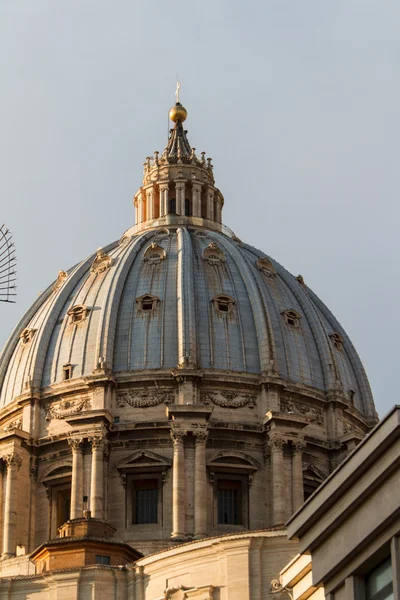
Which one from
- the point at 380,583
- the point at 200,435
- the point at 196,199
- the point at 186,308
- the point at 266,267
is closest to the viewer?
the point at 380,583

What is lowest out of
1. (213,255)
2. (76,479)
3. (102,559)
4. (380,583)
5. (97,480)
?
(380,583)

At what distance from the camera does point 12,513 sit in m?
89.1

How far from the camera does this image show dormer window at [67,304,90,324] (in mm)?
97312

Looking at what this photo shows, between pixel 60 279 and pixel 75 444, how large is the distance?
1673 cm

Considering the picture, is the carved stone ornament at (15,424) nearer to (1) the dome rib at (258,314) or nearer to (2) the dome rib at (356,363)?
(1) the dome rib at (258,314)

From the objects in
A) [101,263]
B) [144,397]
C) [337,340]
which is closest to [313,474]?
[144,397]

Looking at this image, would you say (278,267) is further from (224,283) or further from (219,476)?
(219,476)

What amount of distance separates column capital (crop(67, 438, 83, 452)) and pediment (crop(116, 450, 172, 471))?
234 centimetres

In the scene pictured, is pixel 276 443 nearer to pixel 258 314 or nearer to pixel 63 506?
pixel 258 314

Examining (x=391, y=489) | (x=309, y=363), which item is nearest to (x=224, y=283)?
(x=309, y=363)

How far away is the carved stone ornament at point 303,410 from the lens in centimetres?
9381

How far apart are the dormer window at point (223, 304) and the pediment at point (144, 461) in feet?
36.9

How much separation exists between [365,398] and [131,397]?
52.7 feet

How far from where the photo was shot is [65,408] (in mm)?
93375
